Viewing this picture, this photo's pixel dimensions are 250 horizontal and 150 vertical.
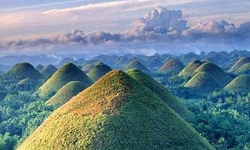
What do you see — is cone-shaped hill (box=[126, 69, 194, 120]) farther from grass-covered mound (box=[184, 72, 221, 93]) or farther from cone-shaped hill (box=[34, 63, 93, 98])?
grass-covered mound (box=[184, 72, 221, 93])

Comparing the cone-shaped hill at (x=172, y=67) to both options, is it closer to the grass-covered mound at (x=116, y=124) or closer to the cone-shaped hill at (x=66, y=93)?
the cone-shaped hill at (x=66, y=93)

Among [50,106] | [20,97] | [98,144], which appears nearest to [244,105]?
[50,106]

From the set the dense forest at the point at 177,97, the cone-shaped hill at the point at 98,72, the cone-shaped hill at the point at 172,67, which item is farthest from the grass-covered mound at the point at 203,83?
the cone-shaped hill at the point at 172,67

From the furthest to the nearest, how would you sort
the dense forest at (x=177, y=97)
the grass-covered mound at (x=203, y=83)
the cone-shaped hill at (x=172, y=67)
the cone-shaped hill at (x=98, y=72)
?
the cone-shaped hill at (x=172, y=67) → the cone-shaped hill at (x=98, y=72) → the grass-covered mound at (x=203, y=83) → the dense forest at (x=177, y=97)

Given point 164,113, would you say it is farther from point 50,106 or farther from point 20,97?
point 20,97

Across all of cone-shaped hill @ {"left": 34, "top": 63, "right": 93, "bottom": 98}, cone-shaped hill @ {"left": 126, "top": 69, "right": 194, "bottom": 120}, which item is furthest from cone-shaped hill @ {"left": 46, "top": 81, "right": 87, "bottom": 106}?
cone-shaped hill @ {"left": 126, "top": 69, "right": 194, "bottom": 120}

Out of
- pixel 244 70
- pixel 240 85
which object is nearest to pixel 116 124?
pixel 240 85
